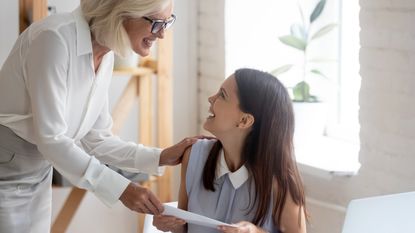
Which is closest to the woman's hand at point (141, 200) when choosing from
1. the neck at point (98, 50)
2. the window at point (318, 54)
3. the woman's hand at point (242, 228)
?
the woman's hand at point (242, 228)

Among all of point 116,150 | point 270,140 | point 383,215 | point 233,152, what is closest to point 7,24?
point 116,150

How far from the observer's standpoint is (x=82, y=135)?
2.12 metres

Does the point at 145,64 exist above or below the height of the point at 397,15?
below

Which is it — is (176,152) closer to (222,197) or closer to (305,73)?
(222,197)

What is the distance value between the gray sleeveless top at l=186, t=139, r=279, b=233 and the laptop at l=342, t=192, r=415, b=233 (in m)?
0.51

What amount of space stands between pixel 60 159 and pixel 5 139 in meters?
0.23

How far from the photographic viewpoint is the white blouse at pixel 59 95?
6.02 feet

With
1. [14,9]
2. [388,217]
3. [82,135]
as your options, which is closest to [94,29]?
[82,135]

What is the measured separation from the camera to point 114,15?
1.88 m

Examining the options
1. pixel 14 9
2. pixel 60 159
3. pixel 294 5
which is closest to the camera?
pixel 60 159

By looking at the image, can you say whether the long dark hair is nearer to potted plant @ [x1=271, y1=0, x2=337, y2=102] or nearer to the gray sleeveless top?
the gray sleeveless top

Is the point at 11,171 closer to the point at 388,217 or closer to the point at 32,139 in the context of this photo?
the point at 32,139

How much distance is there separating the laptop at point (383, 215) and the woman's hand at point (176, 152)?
0.75m

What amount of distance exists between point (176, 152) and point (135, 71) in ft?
3.03
